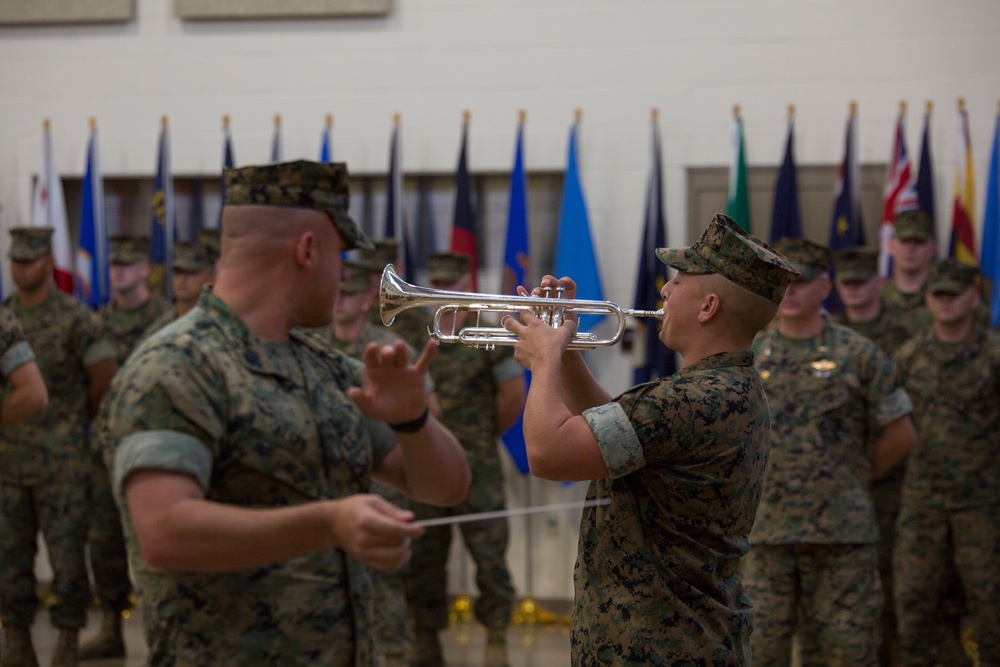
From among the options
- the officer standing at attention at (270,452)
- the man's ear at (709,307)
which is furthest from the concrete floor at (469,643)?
the officer standing at attention at (270,452)

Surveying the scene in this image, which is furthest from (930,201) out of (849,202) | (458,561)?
(458,561)

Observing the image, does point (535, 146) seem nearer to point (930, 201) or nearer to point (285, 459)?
point (930, 201)

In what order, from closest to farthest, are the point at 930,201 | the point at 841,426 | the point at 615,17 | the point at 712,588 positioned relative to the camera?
the point at 712,588
the point at 841,426
the point at 930,201
the point at 615,17

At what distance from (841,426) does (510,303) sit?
234 cm

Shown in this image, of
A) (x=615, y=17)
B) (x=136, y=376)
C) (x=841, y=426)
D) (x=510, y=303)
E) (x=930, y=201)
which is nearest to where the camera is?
(x=136, y=376)

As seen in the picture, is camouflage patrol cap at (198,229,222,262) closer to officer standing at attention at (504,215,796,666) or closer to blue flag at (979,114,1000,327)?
officer standing at attention at (504,215,796,666)

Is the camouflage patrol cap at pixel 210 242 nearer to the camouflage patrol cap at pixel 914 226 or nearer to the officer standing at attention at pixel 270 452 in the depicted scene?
the camouflage patrol cap at pixel 914 226

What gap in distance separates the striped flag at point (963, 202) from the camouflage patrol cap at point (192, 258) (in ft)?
13.6

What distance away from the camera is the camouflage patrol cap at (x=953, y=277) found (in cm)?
532

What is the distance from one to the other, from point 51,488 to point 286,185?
3.90 metres

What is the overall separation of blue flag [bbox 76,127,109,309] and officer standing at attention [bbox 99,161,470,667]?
5287 millimetres

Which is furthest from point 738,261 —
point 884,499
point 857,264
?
point 884,499

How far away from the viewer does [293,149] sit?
283 inches

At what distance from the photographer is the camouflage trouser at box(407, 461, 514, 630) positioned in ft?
18.9
